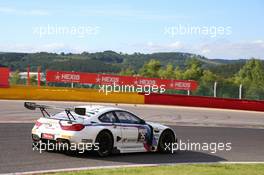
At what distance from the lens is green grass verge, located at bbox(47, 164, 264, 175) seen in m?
9.86

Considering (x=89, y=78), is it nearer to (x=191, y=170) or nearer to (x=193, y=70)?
(x=191, y=170)

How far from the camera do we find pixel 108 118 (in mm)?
12727

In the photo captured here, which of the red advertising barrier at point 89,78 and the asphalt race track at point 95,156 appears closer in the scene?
the asphalt race track at point 95,156

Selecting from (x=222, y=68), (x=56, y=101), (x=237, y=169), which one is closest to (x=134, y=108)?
(x=56, y=101)

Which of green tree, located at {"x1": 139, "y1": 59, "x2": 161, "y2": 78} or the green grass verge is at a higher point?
green tree, located at {"x1": 139, "y1": 59, "x2": 161, "y2": 78}

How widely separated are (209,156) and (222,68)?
112 metres

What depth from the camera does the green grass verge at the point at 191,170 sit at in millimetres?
9858

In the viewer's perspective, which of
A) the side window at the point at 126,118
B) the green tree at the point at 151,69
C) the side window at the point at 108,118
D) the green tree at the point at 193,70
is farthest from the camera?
the green tree at the point at 151,69

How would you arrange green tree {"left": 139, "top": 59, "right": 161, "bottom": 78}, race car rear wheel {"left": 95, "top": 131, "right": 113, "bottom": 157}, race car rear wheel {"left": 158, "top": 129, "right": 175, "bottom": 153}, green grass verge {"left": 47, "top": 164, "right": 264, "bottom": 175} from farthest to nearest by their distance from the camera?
green tree {"left": 139, "top": 59, "right": 161, "bottom": 78} < race car rear wheel {"left": 158, "top": 129, "right": 175, "bottom": 153} < race car rear wheel {"left": 95, "top": 131, "right": 113, "bottom": 157} < green grass verge {"left": 47, "top": 164, "right": 264, "bottom": 175}

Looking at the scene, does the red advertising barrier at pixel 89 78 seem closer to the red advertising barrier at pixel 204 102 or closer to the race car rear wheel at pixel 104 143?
the red advertising barrier at pixel 204 102

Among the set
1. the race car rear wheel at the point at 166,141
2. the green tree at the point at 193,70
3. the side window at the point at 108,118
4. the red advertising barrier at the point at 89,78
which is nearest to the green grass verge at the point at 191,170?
the side window at the point at 108,118

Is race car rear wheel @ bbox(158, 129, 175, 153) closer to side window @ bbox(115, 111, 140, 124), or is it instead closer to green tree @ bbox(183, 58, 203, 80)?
side window @ bbox(115, 111, 140, 124)

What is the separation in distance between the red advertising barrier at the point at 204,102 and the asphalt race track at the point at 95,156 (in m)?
10.2

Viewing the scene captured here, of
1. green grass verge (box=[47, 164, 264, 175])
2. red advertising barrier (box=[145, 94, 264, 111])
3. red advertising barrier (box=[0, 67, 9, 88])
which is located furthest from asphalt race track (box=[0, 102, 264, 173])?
red advertising barrier (box=[145, 94, 264, 111])
